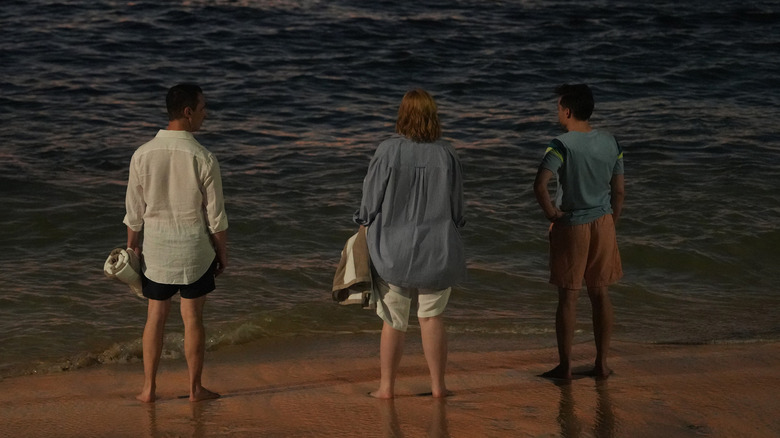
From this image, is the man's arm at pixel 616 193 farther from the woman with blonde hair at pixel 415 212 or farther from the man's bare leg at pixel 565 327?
the woman with blonde hair at pixel 415 212

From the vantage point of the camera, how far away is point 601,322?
19.6 ft

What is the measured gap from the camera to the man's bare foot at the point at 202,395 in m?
5.55

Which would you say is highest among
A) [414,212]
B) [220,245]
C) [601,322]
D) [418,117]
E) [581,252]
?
[418,117]

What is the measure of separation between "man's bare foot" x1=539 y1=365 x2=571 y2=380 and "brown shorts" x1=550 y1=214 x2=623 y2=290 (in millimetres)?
498

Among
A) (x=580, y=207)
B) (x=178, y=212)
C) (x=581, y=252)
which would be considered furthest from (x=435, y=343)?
(x=178, y=212)

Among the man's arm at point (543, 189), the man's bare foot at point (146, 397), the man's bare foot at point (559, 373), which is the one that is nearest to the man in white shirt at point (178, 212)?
the man's bare foot at point (146, 397)

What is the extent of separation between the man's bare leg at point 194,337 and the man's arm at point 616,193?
2256mm

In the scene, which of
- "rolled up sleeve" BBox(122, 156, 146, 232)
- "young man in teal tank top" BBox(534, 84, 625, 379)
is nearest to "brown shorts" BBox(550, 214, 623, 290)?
"young man in teal tank top" BBox(534, 84, 625, 379)

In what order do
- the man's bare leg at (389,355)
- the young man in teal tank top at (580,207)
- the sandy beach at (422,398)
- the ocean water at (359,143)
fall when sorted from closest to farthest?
the sandy beach at (422,398) → the man's bare leg at (389,355) → the young man in teal tank top at (580,207) → the ocean water at (359,143)

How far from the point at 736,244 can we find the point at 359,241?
18.5 feet

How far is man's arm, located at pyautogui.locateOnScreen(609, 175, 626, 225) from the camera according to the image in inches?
229

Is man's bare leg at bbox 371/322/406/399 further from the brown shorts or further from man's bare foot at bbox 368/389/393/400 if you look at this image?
the brown shorts

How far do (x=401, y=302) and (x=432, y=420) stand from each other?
59 centimetres

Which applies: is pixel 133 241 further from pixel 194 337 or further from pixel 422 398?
pixel 422 398
